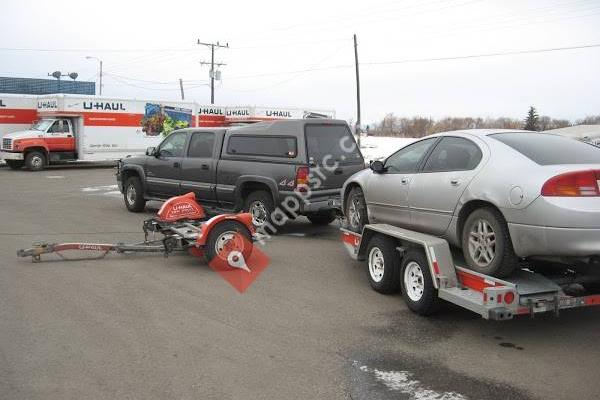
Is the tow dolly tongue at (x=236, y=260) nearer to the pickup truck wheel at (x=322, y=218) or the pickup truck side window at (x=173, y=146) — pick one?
the pickup truck wheel at (x=322, y=218)

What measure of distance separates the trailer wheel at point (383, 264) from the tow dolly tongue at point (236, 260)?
1759mm

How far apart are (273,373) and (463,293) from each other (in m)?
1.94

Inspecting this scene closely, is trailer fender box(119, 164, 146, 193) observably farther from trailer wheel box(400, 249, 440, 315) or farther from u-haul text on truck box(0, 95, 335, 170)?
u-haul text on truck box(0, 95, 335, 170)

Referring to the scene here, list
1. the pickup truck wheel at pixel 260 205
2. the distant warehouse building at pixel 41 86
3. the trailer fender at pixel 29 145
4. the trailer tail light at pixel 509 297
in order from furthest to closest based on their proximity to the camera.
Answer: the distant warehouse building at pixel 41 86 < the trailer fender at pixel 29 145 < the pickup truck wheel at pixel 260 205 < the trailer tail light at pixel 509 297

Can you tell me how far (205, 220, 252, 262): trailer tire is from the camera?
24.8 ft

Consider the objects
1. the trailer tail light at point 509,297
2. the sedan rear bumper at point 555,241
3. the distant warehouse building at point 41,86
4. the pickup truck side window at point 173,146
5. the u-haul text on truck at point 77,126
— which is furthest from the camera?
the distant warehouse building at point 41,86

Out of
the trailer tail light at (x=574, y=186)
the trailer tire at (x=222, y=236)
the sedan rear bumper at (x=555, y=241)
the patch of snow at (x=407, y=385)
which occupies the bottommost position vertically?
the patch of snow at (x=407, y=385)

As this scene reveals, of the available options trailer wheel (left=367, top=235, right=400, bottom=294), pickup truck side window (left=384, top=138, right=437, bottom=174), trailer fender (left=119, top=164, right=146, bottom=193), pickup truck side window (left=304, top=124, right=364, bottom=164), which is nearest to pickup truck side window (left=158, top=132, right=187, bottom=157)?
trailer fender (left=119, top=164, right=146, bottom=193)

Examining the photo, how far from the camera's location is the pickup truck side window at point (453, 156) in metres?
5.70

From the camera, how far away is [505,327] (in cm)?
556

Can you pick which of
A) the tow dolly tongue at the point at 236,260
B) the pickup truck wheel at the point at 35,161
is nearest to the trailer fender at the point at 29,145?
the pickup truck wheel at the point at 35,161

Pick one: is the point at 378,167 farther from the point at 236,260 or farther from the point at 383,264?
the point at 236,260

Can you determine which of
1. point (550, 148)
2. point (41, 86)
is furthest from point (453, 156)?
point (41, 86)

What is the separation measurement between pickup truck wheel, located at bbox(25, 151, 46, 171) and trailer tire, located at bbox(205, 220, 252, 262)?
2008 cm
